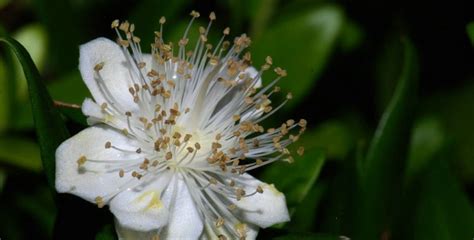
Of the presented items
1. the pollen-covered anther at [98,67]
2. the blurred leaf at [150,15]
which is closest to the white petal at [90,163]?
the pollen-covered anther at [98,67]

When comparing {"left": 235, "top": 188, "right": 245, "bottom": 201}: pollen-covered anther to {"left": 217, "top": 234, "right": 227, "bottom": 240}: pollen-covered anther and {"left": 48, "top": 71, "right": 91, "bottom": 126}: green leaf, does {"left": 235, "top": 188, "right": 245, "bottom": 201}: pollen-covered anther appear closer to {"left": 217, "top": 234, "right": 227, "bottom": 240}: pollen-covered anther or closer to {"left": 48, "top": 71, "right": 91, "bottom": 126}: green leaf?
{"left": 217, "top": 234, "right": 227, "bottom": 240}: pollen-covered anther

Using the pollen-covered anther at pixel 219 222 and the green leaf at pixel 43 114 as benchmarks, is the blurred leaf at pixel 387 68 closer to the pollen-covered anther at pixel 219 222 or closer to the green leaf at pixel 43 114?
the pollen-covered anther at pixel 219 222

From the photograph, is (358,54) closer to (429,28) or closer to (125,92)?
(429,28)

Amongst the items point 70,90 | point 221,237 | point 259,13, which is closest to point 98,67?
point 221,237

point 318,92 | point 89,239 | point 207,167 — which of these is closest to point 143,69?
point 207,167

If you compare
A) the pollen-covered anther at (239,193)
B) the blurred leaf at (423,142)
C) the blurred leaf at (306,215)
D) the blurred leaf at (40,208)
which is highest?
the pollen-covered anther at (239,193)

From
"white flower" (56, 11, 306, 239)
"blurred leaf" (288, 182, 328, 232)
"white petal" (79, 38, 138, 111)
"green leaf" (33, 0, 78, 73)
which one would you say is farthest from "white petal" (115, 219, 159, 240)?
"green leaf" (33, 0, 78, 73)
